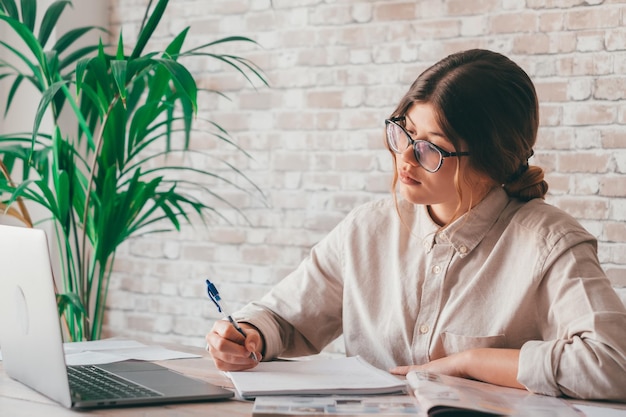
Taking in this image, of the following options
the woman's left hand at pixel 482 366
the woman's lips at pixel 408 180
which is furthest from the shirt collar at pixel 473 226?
the woman's left hand at pixel 482 366

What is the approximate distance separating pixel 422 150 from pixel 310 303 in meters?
0.48

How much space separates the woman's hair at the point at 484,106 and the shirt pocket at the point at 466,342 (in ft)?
1.15

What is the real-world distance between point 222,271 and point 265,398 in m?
2.00

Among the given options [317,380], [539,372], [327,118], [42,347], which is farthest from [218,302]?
[327,118]

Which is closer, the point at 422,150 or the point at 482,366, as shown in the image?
the point at 482,366

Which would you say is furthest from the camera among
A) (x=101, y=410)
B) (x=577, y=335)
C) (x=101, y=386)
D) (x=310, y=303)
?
(x=310, y=303)

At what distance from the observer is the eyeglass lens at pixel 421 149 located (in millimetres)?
1820

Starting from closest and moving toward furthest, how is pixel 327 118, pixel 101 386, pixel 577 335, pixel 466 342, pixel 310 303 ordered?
pixel 101 386 < pixel 577 335 < pixel 466 342 < pixel 310 303 < pixel 327 118

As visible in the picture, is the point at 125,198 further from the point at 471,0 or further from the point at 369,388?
the point at 369,388

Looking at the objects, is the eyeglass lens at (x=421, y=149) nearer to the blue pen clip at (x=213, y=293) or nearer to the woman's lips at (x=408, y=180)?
the woman's lips at (x=408, y=180)

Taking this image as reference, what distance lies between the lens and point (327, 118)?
3.13 meters

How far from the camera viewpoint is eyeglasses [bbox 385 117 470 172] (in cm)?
182

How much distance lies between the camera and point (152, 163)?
3.56 m

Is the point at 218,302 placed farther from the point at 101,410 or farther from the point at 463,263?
the point at 463,263
